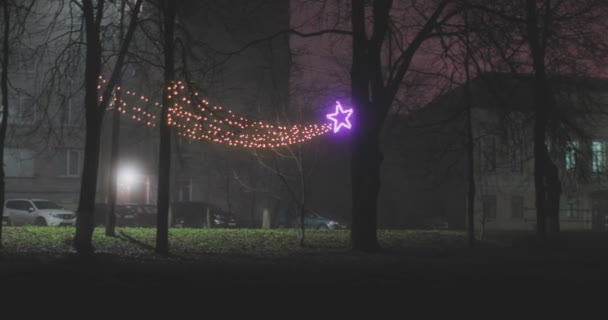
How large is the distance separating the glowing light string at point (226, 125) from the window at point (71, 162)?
28600mm

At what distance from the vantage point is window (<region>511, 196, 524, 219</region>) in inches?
1893

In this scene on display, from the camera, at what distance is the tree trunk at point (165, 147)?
16.1 meters

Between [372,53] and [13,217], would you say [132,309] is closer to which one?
[372,53]

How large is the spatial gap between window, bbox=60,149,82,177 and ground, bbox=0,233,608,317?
34729 millimetres

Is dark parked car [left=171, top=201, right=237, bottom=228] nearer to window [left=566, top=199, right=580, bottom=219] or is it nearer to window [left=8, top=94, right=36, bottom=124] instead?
window [left=8, top=94, right=36, bottom=124]

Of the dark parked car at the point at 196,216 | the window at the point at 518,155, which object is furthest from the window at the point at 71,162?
the window at the point at 518,155

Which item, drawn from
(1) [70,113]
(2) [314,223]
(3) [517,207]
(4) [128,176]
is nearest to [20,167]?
(1) [70,113]

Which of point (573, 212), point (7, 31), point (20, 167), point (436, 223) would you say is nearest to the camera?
point (7, 31)

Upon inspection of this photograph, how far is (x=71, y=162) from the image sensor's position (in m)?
48.0

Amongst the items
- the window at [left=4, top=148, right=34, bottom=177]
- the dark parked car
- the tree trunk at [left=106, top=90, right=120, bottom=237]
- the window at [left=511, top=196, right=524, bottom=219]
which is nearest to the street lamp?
the window at [left=4, top=148, right=34, bottom=177]

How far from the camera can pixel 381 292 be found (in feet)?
32.1

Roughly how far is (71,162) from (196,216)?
15.1 meters

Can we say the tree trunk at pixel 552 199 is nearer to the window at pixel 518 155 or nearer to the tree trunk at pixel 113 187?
the window at pixel 518 155

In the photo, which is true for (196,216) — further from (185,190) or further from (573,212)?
(573,212)
